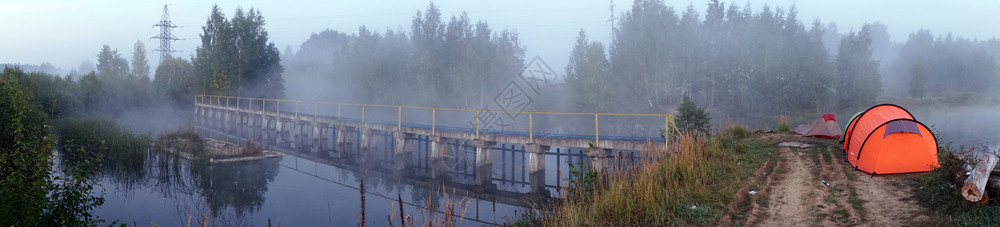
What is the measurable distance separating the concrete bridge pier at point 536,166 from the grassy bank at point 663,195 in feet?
17.3

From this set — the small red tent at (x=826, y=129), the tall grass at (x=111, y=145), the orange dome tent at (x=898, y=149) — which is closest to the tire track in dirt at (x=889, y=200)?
the orange dome tent at (x=898, y=149)

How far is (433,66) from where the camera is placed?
145 ft

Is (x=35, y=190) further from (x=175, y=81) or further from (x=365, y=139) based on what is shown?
(x=175, y=81)

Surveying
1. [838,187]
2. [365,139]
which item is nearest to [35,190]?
[838,187]

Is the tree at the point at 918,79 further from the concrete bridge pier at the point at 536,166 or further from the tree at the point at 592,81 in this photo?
the concrete bridge pier at the point at 536,166

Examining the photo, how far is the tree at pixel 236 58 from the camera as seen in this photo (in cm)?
4134

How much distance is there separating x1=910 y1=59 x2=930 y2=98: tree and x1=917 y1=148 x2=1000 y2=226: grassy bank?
51.7m

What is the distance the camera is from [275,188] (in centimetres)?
1636

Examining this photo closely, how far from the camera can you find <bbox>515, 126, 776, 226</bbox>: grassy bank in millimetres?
6766

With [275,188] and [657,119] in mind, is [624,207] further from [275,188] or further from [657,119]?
[657,119]

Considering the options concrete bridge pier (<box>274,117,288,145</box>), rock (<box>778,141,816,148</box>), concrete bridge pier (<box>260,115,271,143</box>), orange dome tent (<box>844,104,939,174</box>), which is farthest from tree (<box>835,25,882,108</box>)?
concrete bridge pier (<box>260,115,271,143</box>)

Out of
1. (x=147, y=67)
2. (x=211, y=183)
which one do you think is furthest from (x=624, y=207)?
(x=147, y=67)

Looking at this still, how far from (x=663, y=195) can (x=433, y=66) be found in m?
38.1

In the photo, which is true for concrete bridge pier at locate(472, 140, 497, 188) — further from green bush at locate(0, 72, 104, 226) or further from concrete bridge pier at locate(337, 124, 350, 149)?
green bush at locate(0, 72, 104, 226)
